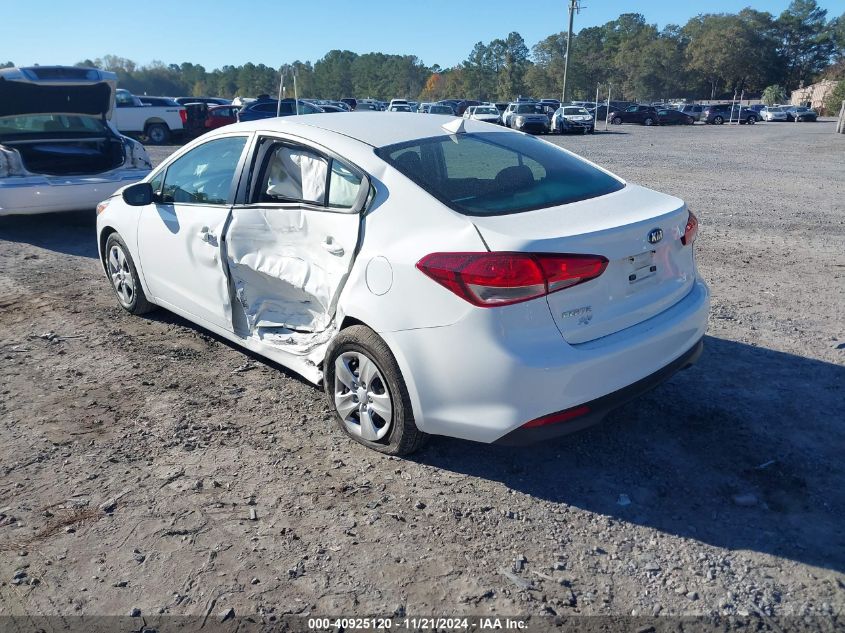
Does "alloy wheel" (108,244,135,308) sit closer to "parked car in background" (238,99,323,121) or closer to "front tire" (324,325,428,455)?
"front tire" (324,325,428,455)

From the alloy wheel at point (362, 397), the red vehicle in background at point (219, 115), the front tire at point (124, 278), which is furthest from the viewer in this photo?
the red vehicle in background at point (219, 115)

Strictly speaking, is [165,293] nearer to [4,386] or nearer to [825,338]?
[4,386]

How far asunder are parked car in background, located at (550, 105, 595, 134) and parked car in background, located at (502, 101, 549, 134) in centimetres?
62

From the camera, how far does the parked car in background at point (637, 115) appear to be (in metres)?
49.1

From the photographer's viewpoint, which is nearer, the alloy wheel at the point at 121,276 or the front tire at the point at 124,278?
the front tire at the point at 124,278

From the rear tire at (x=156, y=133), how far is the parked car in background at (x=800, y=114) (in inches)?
1852

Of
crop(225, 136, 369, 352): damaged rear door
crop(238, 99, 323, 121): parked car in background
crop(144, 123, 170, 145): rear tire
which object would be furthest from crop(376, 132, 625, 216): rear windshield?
crop(144, 123, 170, 145): rear tire

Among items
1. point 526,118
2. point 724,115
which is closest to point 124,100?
Result: point 526,118

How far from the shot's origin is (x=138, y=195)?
16.7 ft

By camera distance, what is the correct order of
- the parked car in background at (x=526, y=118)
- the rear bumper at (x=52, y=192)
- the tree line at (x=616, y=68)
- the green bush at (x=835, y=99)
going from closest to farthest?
the rear bumper at (x=52, y=192), the parked car in background at (x=526, y=118), the green bush at (x=835, y=99), the tree line at (x=616, y=68)

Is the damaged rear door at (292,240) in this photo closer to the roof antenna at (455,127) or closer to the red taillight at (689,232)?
the roof antenna at (455,127)

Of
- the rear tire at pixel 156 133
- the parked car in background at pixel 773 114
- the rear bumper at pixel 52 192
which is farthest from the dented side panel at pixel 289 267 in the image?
the parked car in background at pixel 773 114

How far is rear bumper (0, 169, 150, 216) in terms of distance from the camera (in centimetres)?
830

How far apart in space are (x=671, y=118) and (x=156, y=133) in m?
35.7
